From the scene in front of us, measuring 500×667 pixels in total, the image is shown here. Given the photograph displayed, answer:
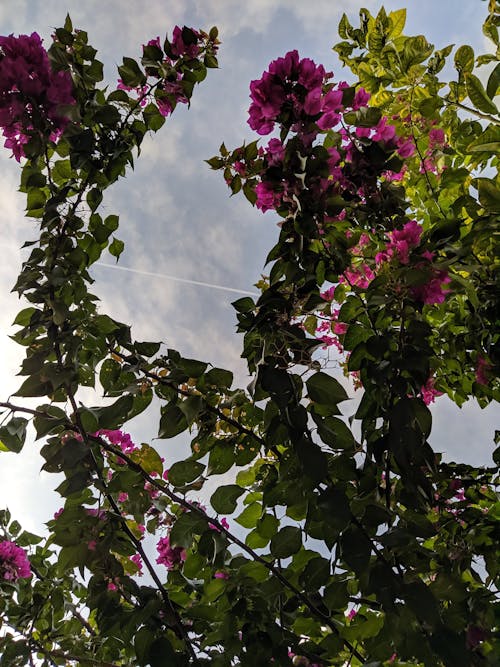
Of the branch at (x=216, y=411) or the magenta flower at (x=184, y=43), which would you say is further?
the magenta flower at (x=184, y=43)

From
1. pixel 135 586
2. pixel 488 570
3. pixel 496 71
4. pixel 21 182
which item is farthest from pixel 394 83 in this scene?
pixel 135 586

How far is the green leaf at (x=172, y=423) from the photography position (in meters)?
1.24

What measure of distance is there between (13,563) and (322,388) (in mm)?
2002

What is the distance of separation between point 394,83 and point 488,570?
5.93 feet

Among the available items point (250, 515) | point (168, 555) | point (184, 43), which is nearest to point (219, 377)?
point (250, 515)

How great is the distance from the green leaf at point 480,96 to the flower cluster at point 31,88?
118 centimetres

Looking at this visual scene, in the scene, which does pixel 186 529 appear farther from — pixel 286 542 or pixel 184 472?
pixel 286 542

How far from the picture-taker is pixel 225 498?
1.23 meters

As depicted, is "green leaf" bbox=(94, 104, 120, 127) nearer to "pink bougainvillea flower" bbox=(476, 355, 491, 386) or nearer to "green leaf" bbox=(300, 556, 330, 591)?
"green leaf" bbox=(300, 556, 330, 591)

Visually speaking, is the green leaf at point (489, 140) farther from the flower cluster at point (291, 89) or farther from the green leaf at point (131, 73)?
A: the green leaf at point (131, 73)

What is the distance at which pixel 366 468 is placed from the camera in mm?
1212

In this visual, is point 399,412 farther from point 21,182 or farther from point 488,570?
point 21,182

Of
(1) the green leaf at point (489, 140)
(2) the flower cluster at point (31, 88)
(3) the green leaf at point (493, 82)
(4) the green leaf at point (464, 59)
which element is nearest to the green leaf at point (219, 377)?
(2) the flower cluster at point (31, 88)

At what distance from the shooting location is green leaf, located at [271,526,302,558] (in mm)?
1169
